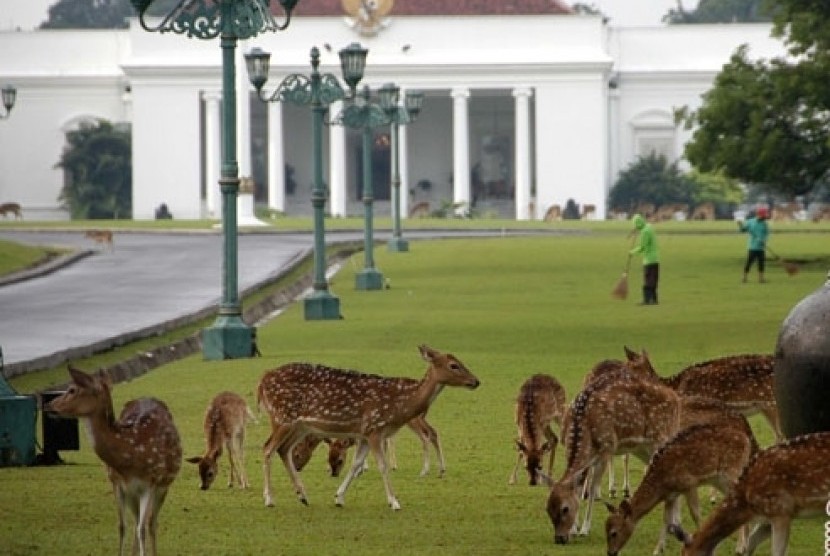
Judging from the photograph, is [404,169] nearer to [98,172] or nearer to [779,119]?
[98,172]

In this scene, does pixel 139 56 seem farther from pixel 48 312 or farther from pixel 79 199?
pixel 48 312

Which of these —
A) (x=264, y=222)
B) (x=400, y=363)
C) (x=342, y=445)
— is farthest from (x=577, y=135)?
(x=342, y=445)

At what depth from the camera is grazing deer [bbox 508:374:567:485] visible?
52.4 ft

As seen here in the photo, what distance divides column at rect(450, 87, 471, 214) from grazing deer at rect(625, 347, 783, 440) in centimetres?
9713

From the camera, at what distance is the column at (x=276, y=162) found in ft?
376

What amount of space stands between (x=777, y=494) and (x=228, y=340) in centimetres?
1816

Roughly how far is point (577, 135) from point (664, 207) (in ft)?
32.9

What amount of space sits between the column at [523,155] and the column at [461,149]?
6.91ft

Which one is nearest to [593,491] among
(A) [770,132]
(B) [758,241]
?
(B) [758,241]

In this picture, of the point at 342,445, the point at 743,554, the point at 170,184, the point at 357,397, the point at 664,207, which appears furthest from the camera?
the point at 170,184

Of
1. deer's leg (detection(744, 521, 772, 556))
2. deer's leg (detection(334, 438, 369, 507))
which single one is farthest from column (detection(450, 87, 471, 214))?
deer's leg (detection(744, 521, 772, 556))

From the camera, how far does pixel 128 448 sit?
13078mm

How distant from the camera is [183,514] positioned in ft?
51.3

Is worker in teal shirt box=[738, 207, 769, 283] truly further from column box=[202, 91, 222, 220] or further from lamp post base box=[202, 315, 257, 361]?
column box=[202, 91, 222, 220]
